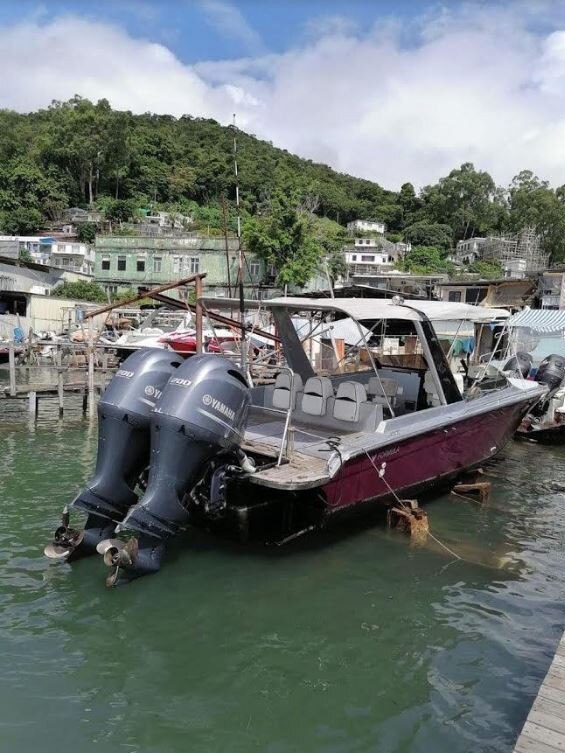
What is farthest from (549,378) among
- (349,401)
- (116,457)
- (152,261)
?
(152,261)

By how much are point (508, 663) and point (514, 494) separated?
5646mm

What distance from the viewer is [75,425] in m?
15.3

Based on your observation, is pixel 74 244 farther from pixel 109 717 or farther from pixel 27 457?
pixel 109 717

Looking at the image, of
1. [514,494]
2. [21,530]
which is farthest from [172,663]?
[514,494]

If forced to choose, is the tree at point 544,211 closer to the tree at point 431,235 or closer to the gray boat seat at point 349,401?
the tree at point 431,235

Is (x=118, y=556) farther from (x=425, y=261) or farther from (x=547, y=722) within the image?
(x=425, y=261)

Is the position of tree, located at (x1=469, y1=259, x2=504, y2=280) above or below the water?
above

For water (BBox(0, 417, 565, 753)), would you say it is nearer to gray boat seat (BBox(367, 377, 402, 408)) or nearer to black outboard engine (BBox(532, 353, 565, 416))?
gray boat seat (BBox(367, 377, 402, 408))

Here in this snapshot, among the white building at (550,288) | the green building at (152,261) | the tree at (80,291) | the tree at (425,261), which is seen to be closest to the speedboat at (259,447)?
the white building at (550,288)

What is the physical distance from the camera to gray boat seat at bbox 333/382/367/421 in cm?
823

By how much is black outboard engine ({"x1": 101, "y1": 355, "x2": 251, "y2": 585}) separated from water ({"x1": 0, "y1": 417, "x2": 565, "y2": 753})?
0.52 m

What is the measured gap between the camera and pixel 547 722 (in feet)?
11.4

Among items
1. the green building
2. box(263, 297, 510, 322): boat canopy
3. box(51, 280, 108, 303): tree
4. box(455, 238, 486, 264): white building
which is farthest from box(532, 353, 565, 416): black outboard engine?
box(455, 238, 486, 264): white building

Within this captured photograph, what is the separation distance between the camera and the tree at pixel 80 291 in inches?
1654
